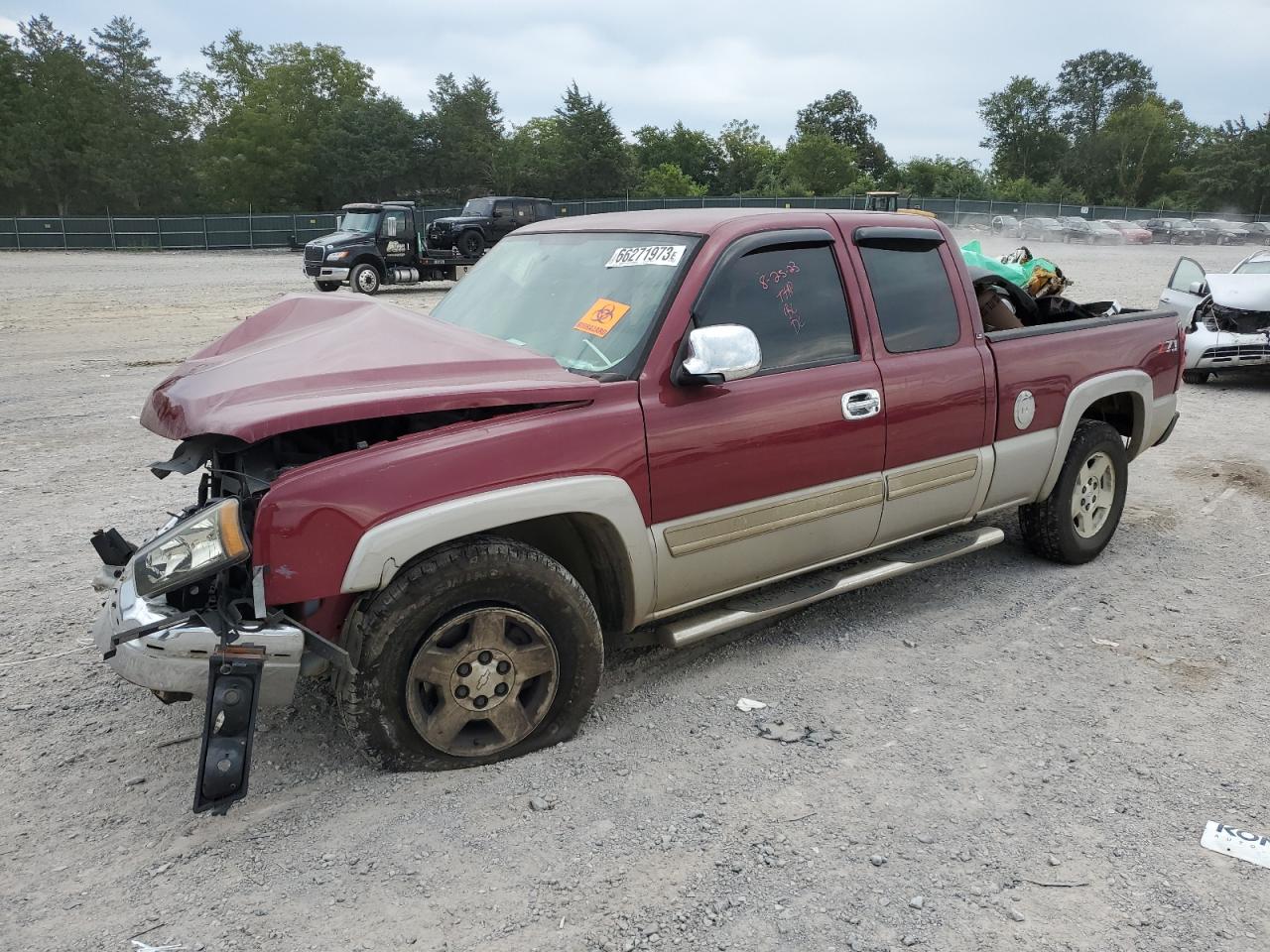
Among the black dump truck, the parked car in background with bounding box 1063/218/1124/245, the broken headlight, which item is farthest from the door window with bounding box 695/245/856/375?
the parked car in background with bounding box 1063/218/1124/245

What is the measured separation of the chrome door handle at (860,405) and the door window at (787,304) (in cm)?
17

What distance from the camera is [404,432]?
128 inches

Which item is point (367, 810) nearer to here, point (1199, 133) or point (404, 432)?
point (404, 432)

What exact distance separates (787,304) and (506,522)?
1565 millimetres

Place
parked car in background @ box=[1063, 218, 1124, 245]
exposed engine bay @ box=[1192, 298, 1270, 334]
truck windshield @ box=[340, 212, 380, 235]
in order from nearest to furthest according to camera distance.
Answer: exposed engine bay @ box=[1192, 298, 1270, 334] → truck windshield @ box=[340, 212, 380, 235] → parked car in background @ box=[1063, 218, 1124, 245]

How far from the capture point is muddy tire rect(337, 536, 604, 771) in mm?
2996

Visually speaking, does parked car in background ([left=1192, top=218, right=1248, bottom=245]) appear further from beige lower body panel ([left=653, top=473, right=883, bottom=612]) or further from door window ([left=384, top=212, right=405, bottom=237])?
beige lower body panel ([left=653, top=473, right=883, bottom=612])

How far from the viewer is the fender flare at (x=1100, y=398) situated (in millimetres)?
4957

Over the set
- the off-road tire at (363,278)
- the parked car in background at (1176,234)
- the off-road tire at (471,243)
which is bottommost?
the off-road tire at (363,278)

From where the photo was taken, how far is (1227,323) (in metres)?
11.0

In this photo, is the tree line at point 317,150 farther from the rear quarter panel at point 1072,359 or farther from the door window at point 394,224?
the rear quarter panel at point 1072,359

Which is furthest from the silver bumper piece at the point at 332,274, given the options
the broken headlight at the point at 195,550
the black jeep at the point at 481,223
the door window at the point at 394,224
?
the broken headlight at the point at 195,550

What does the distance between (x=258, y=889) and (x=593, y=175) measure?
6170cm

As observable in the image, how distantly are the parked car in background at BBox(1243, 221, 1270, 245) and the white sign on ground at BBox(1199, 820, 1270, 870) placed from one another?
59.0 m
